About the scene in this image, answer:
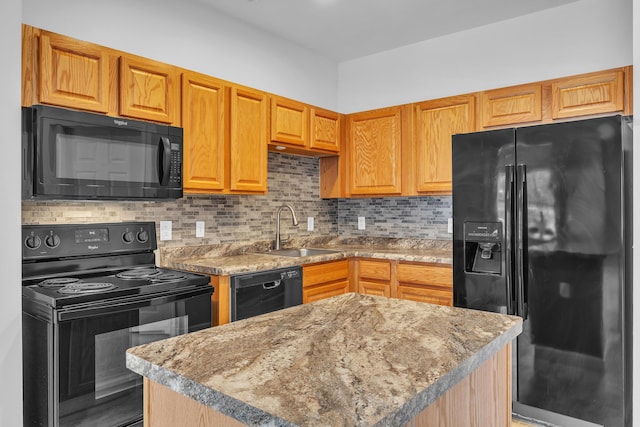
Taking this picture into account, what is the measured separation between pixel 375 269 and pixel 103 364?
1.99 m

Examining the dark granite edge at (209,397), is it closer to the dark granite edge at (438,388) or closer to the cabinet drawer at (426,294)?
the dark granite edge at (438,388)

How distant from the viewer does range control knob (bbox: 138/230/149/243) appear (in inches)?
105

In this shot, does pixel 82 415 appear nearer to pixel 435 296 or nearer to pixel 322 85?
pixel 435 296

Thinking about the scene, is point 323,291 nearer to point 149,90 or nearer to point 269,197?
point 269,197

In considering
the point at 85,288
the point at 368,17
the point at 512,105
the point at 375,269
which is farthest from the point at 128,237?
the point at 512,105

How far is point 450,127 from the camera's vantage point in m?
3.30

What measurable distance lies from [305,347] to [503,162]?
6.09ft

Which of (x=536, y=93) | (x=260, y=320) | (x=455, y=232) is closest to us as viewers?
(x=260, y=320)

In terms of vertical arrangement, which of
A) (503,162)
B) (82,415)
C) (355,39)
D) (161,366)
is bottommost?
(82,415)

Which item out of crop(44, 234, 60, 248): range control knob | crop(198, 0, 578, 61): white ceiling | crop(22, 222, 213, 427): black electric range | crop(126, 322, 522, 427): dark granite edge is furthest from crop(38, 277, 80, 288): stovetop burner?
crop(198, 0, 578, 61): white ceiling

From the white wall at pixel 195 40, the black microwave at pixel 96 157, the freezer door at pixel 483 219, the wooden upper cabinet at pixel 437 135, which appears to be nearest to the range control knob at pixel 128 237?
the black microwave at pixel 96 157

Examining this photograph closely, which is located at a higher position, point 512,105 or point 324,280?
point 512,105

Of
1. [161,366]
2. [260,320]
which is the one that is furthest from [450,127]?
[161,366]

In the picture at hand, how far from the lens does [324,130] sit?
3730 mm
